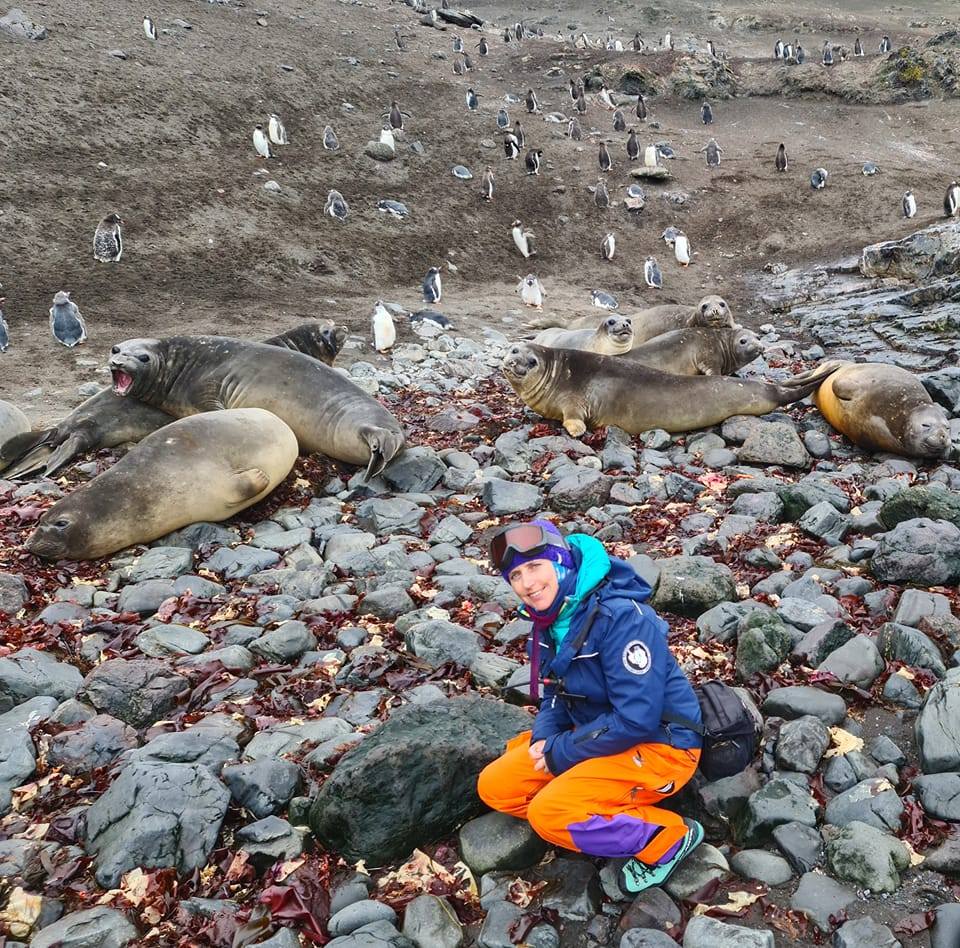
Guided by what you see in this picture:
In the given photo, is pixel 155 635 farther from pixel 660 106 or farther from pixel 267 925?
pixel 660 106

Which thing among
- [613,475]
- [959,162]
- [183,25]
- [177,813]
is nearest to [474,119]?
[183,25]

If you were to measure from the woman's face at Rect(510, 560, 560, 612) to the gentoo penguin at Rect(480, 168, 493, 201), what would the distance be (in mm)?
16295

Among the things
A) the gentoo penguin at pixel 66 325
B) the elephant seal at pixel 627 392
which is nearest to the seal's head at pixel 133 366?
the gentoo penguin at pixel 66 325

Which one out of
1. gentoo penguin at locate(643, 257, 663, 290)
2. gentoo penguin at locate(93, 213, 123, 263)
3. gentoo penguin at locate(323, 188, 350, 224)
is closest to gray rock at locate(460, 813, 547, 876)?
gentoo penguin at locate(93, 213, 123, 263)

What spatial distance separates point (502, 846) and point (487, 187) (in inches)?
660

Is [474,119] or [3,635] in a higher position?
[474,119]

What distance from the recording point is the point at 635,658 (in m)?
2.60

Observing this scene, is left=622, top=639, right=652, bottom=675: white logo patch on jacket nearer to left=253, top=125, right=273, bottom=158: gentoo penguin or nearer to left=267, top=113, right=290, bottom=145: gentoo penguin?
left=253, top=125, right=273, bottom=158: gentoo penguin

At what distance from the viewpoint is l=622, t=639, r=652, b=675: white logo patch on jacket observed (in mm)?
2590

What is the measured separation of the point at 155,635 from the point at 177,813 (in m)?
1.60

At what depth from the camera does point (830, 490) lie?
580cm

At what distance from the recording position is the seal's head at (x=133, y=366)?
712cm

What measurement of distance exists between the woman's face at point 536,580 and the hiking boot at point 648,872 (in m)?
0.91

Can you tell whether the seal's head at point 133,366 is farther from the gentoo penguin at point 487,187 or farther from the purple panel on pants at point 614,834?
the gentoo penguin at point 487,187
